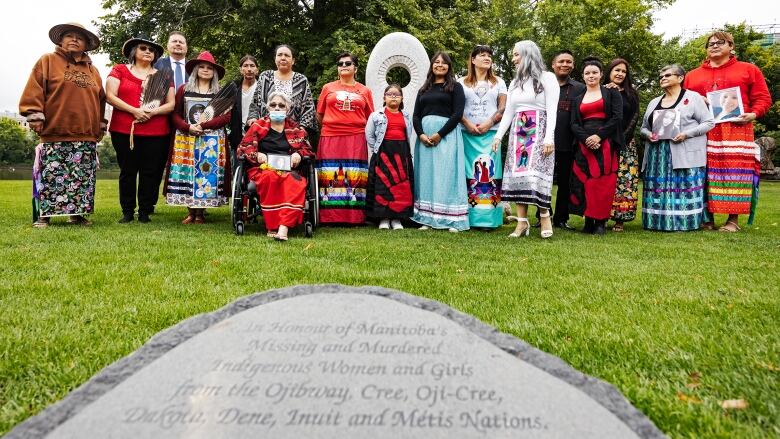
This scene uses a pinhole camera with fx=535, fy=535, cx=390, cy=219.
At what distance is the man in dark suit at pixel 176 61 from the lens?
643 centimetres

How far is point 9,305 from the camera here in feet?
8.86

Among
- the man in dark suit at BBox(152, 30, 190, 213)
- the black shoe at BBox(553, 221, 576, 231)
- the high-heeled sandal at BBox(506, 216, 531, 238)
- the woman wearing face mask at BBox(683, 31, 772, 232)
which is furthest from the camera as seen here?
the black shoe at BBox(553, 221, 576, 231)

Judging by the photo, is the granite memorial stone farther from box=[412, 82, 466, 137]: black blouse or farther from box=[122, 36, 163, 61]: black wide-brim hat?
box=[122, 36, 163, 61]: black wide-brim hat

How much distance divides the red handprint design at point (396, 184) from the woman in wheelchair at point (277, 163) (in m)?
0.99

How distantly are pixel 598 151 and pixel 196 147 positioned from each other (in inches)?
181

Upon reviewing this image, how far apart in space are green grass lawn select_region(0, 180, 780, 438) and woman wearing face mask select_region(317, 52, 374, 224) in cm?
99

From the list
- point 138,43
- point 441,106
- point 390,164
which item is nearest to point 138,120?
point 138,43

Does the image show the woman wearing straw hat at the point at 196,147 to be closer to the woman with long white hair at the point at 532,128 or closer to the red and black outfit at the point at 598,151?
the woman with long white hair at the point at 532,128

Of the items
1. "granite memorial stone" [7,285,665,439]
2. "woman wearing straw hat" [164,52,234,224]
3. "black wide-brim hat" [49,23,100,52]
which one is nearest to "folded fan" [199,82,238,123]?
"woman wearing straw hat" [164,52,234,224]

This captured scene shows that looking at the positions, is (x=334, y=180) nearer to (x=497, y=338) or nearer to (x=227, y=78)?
(x=497, y=338)

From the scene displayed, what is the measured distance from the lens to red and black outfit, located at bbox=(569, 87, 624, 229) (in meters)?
5.84

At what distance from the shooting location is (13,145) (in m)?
51.3

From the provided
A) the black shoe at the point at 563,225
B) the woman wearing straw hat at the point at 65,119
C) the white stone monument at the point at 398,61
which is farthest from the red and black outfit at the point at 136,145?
the black shoe at the point at 563,225

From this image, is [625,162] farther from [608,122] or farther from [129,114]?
[129,114]
